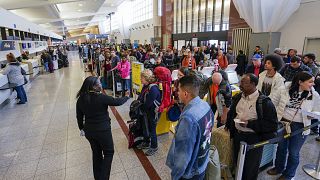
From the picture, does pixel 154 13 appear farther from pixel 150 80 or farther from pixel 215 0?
pixel 150 80

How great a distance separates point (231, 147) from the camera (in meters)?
2.71

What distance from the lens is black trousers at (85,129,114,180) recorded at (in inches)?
92.6

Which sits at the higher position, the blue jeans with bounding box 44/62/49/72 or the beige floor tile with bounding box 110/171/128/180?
the blue jeans with bounding box 44/62/49/72

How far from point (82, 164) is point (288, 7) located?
9330mm

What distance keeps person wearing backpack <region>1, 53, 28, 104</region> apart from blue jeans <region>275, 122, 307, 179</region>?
7087 mm

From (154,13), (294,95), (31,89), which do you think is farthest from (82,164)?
(154,13)

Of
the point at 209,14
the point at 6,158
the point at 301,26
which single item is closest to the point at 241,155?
the point at 6,158

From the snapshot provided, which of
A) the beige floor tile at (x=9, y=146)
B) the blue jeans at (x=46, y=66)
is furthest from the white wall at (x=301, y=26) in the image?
the blue jeans at (x=46, y=66)

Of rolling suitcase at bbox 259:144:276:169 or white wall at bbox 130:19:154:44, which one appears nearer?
rolling suitcase at bbox 259:144:276:169

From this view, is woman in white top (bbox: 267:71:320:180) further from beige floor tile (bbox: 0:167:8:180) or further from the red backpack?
beige floor tile (bbox: 0:167:8:180)

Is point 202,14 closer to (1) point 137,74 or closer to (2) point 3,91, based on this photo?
(1) point 137,74

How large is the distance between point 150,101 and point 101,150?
3.45 feet

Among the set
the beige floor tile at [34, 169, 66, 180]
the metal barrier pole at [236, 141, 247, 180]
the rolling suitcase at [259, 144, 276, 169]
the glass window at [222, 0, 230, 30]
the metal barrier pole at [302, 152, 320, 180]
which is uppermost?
the glass window at [222, 0, 230, 30]

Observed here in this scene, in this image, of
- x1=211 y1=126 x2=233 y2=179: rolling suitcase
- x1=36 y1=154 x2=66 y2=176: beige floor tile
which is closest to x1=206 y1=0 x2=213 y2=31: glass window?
x1=211 y1=126 x2=233 y2=179: rolling suitcase
